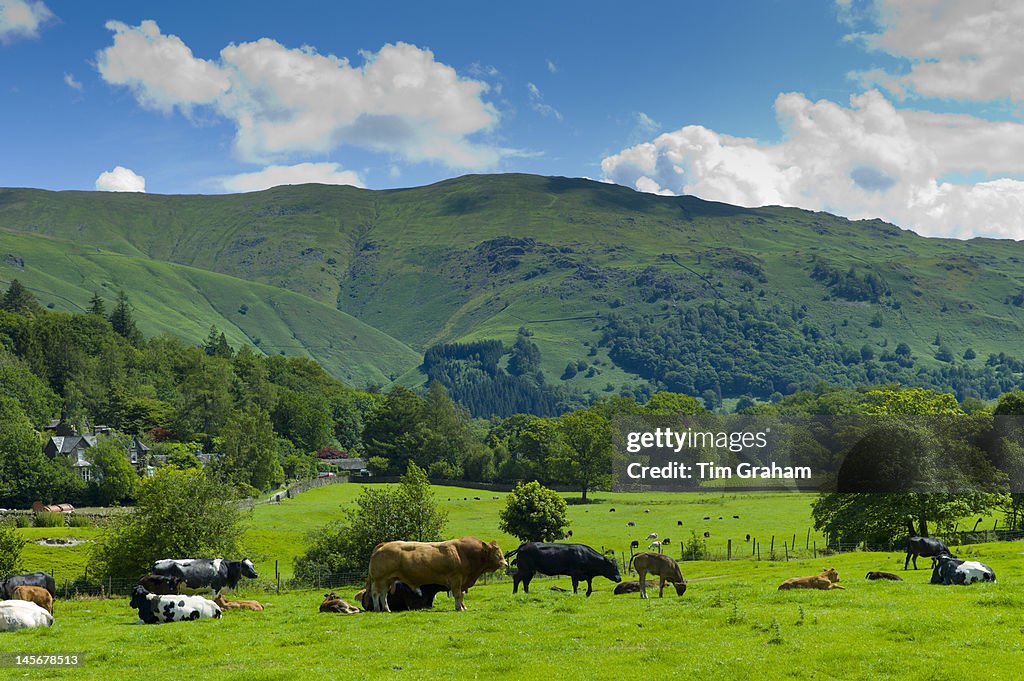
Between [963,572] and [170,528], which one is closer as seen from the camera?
[963,572]

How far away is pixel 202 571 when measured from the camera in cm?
3794

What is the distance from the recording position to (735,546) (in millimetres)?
83062

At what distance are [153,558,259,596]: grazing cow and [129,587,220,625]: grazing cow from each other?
22.7 feet

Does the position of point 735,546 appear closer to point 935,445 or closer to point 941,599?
point 935,445

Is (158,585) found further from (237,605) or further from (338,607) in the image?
(338,607)

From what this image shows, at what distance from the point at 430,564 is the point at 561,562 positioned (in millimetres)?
6420

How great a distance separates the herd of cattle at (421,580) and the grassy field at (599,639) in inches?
34.2

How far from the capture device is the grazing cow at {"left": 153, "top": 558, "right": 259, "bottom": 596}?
122 ft

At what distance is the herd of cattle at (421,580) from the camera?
29.6 metres

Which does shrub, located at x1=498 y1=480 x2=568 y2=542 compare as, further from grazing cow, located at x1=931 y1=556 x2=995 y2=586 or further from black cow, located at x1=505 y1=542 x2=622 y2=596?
grazing cow, located at x1=931 y1=556 x2=995 y2=586

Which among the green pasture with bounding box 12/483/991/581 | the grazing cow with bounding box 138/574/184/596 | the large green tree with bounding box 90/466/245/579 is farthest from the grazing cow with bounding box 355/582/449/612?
the green pasture with bounding box 12/483/991/581

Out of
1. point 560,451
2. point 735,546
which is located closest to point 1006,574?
point 735,546

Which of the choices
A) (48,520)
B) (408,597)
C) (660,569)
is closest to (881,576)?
(660,569)

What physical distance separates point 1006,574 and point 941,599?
879 cm
